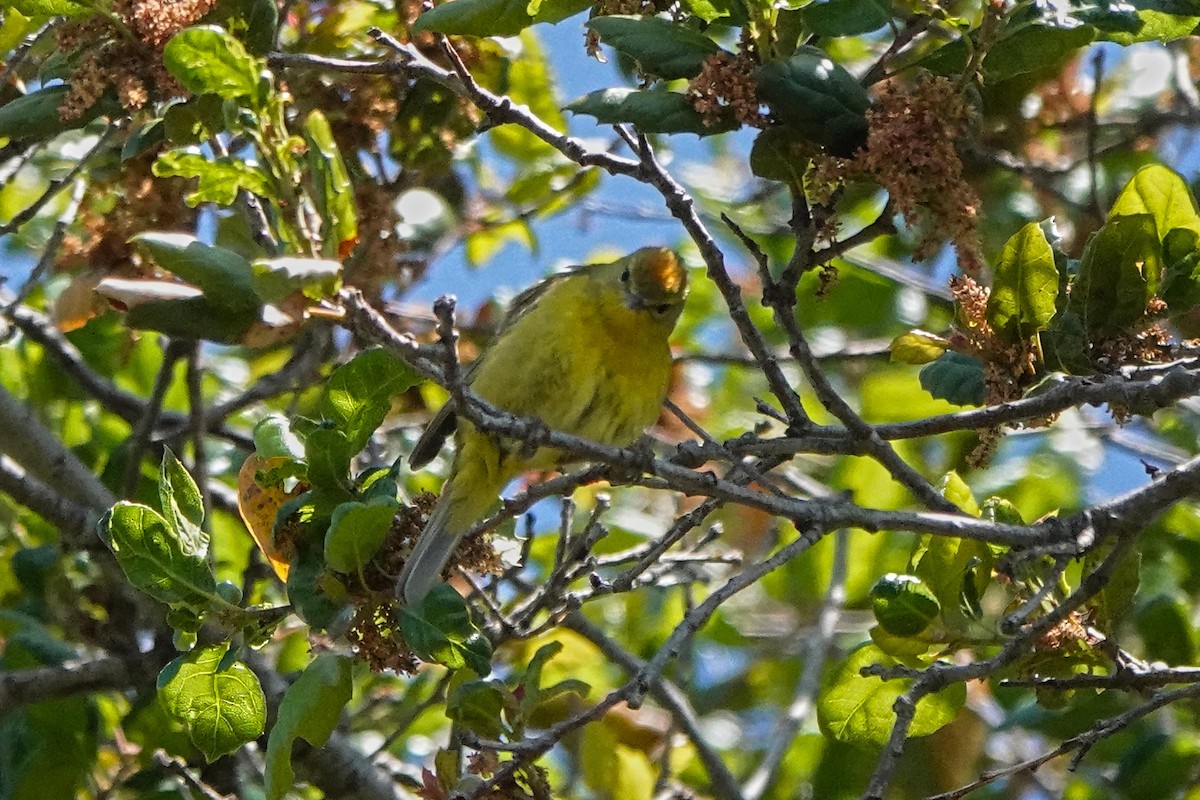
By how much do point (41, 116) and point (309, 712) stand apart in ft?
5.04

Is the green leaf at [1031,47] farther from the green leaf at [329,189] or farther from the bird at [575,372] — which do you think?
the bird at [575,372]

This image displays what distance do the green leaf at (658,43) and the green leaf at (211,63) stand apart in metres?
0.73

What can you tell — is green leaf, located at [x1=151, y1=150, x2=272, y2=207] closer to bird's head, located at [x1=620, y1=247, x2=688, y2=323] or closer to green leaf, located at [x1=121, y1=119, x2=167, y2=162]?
green leaf, located at [x1=121, y1=119, x2=167, y2=162]

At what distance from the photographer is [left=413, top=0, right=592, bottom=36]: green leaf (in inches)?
114

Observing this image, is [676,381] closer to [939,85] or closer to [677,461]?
[677,461]

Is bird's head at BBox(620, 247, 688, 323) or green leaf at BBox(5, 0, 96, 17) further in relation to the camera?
bird's head at BBox(620, 247, 688, 323)

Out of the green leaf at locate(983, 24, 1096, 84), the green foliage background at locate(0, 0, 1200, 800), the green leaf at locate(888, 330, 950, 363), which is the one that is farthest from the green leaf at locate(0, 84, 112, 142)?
the green leaf at locate(983, 24, 1096, 84)

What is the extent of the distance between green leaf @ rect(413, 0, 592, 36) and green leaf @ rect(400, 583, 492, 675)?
1.15m

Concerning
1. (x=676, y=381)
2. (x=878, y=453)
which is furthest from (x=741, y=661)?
(x=878, y=453)

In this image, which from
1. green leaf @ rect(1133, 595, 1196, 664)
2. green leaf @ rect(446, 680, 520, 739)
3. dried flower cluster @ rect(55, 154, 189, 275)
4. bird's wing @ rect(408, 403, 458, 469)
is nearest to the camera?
green leaf @ rect(446, 680, 520, 739)

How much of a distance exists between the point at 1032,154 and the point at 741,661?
2.58m

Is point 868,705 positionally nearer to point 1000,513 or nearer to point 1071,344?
point 1000,513

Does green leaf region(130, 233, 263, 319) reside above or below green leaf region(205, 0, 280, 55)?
below

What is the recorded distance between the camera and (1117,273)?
280cm
